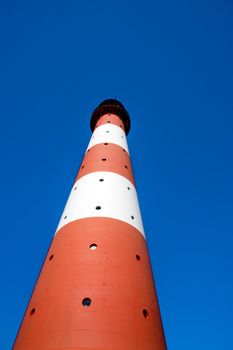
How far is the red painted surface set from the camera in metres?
6.23

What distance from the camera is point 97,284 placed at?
284 inches

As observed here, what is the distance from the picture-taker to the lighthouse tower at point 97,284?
6281 millimetres

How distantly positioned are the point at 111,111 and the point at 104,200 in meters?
12.3

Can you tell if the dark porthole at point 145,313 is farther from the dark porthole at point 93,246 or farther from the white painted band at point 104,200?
the white painted band at point 104,200

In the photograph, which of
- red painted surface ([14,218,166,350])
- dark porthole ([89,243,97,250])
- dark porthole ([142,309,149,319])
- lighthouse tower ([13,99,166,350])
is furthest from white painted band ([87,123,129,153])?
dark porthole ([142,309,149,319])

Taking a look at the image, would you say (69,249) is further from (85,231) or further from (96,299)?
(96,299)

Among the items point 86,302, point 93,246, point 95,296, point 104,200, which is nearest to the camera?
point 86,302

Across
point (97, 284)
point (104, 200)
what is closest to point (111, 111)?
point (104, 200)

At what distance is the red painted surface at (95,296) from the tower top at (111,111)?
516 inches

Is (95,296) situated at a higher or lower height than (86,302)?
higher

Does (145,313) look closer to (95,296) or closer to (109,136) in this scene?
(95,296)

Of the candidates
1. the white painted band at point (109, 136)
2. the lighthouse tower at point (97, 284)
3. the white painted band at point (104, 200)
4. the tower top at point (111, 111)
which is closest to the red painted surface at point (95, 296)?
the lighthouse tower at point (97, 284)

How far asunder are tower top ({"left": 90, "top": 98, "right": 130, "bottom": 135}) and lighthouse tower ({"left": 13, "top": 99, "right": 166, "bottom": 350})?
1035cm

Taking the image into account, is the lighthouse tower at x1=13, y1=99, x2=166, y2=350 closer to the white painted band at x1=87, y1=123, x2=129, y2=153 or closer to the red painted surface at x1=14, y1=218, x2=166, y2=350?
the red painted surface at x1=14, y1=218, x2=166, y2=350
